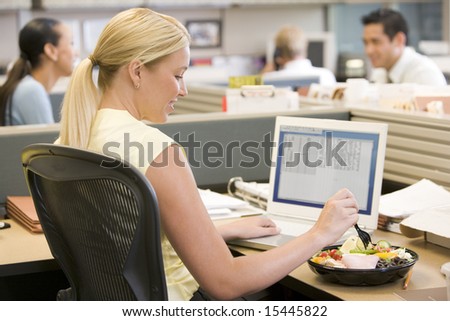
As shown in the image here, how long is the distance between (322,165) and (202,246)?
0.70 meters

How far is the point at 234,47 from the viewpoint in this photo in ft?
22.2

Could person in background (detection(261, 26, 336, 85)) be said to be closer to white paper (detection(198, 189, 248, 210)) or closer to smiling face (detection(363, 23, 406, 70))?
smiling face (detection(363, 23, 406, 70))

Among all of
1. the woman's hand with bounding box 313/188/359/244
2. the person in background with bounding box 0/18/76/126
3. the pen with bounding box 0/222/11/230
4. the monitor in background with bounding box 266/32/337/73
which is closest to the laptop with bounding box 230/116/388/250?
the woman's hand with bounding box 313/188/359/244

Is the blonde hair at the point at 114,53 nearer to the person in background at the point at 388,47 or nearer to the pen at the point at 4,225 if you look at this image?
the pen at the point at 4,225

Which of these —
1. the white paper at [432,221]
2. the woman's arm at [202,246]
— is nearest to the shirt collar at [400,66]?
A: the white paper at [432,221]

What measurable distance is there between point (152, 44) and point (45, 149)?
0.34m

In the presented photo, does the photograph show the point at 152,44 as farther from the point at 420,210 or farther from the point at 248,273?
the point at 420,210

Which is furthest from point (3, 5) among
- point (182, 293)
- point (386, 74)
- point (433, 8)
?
point (182, 293)

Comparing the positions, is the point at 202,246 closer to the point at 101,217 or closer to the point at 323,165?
the point at 101,217

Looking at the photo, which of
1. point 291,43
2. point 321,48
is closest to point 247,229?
point 291,43

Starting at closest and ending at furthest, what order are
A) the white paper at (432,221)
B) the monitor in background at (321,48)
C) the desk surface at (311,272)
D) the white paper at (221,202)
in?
the desk surface at (311,272)
the white paper at (432,221)
the white paper at (221,202)
the monitor in background at (321,48)

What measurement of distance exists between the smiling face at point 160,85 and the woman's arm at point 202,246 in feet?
0.60

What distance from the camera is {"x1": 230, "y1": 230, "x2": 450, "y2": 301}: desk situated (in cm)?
166

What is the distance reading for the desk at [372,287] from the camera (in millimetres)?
1664
